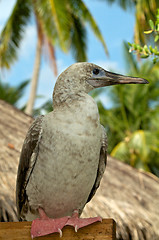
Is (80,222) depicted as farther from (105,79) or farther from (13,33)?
(13,33)

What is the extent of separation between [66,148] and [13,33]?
13.5 m

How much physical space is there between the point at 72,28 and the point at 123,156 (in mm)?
5486

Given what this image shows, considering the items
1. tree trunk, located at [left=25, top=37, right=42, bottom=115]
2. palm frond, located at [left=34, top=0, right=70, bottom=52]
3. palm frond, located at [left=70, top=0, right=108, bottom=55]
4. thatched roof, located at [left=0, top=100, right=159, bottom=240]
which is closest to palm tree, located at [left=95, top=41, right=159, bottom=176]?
palm frond, located at [left=70, top=0, right=108, bottom=55]

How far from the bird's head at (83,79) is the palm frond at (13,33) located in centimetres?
1279

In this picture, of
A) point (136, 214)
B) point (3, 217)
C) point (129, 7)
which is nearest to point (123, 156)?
point (129, 7)

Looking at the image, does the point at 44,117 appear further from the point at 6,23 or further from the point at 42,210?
the point at 6,23

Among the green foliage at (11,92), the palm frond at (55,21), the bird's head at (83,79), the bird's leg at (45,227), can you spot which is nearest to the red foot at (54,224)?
the bird's leg at (45,227)

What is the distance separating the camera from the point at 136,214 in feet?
14.6

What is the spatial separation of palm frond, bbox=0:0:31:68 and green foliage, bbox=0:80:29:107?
2767 mm

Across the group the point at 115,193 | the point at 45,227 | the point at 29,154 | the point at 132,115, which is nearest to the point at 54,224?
the point at 45,227

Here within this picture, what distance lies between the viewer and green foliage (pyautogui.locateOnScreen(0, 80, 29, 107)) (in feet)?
56.6

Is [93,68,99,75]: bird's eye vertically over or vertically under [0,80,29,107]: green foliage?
over

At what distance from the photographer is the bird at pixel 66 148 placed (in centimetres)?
195

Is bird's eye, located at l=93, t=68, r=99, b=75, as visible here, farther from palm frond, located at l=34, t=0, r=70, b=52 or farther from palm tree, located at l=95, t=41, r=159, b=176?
palm tree, located at l=95, t=41, r=159, b=176
